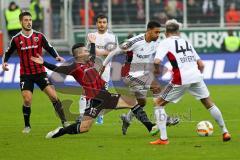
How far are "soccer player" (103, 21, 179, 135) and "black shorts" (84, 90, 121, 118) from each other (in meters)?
0.48

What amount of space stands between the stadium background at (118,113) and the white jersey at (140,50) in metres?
1.36

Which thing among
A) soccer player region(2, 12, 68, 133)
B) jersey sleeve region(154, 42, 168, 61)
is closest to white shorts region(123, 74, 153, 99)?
soccer player region(2, 12, 68, 133)

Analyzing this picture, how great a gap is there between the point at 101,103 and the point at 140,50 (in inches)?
61.2

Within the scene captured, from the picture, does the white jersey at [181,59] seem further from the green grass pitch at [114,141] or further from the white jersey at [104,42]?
the white jersey at [104,42]

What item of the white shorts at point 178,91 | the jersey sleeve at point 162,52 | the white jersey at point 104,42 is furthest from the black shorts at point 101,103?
the white jersey at point 104,42

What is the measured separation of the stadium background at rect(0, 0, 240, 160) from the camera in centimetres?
1248

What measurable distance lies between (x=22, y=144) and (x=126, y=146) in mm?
1880

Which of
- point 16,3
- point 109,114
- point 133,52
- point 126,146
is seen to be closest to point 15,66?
point 16,3

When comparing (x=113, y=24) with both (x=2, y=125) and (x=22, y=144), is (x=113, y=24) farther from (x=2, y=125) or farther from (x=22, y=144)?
Answer: (x=22, y=144)

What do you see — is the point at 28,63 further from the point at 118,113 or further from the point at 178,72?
the point at 118,113

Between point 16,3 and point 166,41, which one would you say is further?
point 16,3

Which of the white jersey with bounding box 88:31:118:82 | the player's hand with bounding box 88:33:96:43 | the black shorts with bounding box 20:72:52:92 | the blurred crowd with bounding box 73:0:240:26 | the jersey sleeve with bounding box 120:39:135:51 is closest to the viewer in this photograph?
the jersey sleeve with bounding box 120:39:135:51

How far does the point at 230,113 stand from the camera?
1884 centimetres

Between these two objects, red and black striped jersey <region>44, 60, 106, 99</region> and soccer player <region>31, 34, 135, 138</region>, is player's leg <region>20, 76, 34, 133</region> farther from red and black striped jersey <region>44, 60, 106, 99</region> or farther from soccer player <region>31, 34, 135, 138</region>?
red and black striped jersey <region>44, 60, 106, 99</region>
